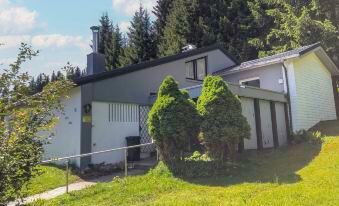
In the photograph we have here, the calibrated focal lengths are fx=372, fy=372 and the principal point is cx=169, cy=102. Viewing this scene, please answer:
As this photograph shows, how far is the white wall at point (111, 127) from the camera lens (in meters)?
14.3

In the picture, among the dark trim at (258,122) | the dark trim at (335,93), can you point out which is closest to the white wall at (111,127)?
the dark trim at (258,122)

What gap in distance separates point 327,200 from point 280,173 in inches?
115

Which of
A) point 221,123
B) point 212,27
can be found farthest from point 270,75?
point 212,27

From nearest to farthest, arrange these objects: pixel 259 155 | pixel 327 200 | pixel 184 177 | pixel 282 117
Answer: pixel 327 200
pixel 184 177
pixel 259 155
pixel 282 117

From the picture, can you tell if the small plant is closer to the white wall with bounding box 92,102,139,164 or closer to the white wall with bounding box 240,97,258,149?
the white wall with bounding box 240,97,258,149

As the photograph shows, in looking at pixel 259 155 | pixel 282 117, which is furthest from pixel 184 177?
pixel 282 117

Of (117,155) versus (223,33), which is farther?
(223,33)

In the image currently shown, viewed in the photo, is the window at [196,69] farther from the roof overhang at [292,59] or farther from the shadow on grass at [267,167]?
the shadow on grass at [267,167]

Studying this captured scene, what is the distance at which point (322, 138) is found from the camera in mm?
14414

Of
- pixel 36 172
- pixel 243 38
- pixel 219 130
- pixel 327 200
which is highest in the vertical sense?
pixel 243 38

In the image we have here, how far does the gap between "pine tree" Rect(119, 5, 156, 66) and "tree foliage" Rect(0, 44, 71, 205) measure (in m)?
31.0

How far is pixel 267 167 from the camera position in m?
11.4

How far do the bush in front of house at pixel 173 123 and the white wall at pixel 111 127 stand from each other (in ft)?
12.2

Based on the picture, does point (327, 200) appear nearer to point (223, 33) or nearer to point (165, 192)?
point (165, 192)
